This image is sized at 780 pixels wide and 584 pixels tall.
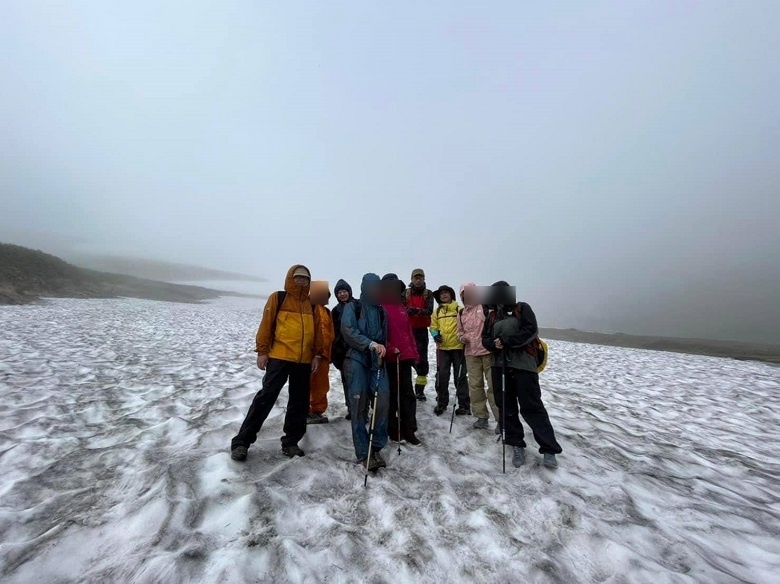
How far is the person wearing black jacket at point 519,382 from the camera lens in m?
4.90

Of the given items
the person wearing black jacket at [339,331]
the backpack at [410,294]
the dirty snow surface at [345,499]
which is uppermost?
the backpack at [410,294]

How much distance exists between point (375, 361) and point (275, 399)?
1.45 meters

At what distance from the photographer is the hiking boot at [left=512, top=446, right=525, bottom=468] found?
16.0 ft

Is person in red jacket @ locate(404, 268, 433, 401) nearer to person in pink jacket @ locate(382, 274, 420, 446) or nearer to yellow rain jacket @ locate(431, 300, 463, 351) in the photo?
yellow rain jacket @ locate(431, 300, 463, 351)

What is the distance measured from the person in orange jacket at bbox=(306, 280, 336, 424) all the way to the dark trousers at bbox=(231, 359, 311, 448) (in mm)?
564

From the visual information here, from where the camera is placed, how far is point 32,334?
11.8 m

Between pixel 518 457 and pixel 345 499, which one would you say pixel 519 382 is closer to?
pixel 518 457

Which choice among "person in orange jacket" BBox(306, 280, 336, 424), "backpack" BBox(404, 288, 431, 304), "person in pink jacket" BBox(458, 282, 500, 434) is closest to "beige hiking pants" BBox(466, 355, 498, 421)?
"person in pink jacket" BBox(458, 282, 500, 434)

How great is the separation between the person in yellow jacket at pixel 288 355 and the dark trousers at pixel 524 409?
3.00 m

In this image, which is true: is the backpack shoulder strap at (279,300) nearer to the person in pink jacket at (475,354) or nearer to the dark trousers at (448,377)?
the person in pink jacket at (475,354)

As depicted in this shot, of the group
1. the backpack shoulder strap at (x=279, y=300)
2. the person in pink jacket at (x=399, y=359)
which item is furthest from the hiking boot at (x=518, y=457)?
the backpack shoulder strap at (x=279, y=300)

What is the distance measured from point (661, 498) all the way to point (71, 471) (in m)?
7.77

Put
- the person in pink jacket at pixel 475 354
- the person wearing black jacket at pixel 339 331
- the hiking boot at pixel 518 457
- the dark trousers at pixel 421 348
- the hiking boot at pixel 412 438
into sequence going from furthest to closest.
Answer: the dark trousers at pixel 421 348 < the person in pink jacket at pixel 475 354 < the person wearing black jacket at pixel 339 331 < the hiking boot at pixel 412 438 < the hiking boot at pixel 518 457

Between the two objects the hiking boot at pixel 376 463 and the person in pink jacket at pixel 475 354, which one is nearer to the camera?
the hiking boot at pixel 376 463
